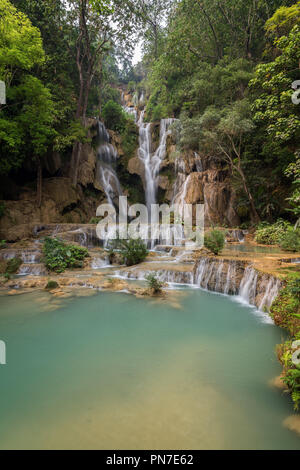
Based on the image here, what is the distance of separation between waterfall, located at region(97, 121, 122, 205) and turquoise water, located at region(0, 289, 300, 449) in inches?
662

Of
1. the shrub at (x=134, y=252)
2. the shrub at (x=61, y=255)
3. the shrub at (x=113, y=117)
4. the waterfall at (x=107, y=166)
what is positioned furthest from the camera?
the shrub at (x=113, y=117)

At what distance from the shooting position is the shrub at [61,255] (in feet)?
31.1

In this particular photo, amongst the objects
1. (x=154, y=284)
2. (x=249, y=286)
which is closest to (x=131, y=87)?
(x=154, y=284)

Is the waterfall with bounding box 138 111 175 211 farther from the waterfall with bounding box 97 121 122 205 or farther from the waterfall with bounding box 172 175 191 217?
the waterfall with bounding box 172 175 191 217

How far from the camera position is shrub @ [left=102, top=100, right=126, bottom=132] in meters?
23.2

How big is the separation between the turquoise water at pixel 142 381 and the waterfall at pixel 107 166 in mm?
16822

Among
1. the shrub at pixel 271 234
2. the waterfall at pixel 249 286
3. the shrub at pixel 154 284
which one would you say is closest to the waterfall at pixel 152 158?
the shrub at pixel 271 234

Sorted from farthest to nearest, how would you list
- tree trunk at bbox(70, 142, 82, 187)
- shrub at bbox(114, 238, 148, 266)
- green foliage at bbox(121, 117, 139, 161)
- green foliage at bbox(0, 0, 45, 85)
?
green foliage at bbox(121, 117, 139, 161) < tree trunk at bbox(70, 142, 82, 187) < green foliage at bbox(0, 0, 45, 85) < shrub at bbox(114, 238, 148, 266)

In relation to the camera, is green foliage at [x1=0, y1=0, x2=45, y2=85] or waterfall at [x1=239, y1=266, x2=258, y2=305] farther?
green foliage at [x1=0, y1=0, x2=45, y2=85]

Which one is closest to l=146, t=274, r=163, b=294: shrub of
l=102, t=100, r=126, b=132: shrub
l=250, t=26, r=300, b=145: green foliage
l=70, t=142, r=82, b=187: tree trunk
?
l=250, t=26, r=300, b=145: green foliage

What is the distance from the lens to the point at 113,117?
76.9 feet

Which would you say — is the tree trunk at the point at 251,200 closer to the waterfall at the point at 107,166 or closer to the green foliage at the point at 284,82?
the green foliage at the point at 284,82

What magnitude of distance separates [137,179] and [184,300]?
17290mm
